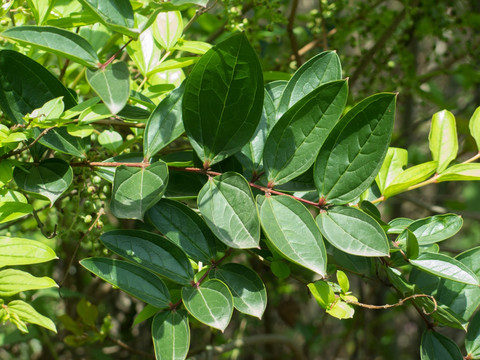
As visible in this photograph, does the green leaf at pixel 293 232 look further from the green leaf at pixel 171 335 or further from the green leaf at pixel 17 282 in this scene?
the green leaf at pixel 17 282

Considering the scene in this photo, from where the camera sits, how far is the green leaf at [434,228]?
2.28 ft

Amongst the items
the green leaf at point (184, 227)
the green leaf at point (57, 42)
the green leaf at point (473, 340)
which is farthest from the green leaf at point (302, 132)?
the green leaf at point (473, 340)

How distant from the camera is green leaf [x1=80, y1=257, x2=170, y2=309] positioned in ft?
2.04

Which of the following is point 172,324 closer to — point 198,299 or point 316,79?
point 198,299

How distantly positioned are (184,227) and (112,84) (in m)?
0.20

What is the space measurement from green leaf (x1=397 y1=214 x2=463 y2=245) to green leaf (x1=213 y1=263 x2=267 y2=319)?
0.20 metres

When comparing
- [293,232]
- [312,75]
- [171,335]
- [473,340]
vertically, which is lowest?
[473,340]

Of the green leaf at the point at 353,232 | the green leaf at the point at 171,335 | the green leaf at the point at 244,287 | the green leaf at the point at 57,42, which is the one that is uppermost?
the green leaf at the point at 57,42

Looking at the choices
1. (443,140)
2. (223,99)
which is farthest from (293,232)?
(443,140)

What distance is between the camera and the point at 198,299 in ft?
2.08

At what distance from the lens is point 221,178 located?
632mm

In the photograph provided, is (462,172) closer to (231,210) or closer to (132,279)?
(231,210)

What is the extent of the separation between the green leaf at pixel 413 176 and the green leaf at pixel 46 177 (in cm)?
42

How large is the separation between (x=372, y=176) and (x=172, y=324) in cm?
30
